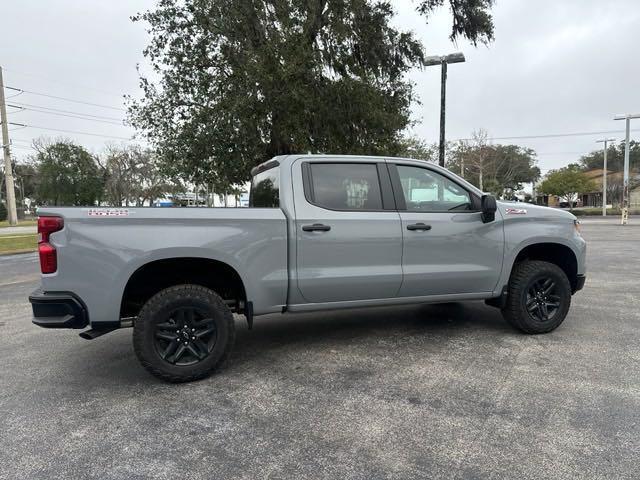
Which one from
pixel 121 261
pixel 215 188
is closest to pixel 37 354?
pixel 121 261

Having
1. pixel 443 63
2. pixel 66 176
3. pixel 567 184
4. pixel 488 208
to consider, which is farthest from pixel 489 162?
pixel 66 176

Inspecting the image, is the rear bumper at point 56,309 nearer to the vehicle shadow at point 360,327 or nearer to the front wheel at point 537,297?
the vehicle shadow at point 360,327

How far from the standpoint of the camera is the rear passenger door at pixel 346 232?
4.00 m

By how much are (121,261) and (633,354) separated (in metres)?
4.67

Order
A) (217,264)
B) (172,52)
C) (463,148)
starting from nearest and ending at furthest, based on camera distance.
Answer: (217,264)
(172,52)
(463,148)

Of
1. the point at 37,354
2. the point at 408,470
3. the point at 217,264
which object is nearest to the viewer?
the point at 408,470

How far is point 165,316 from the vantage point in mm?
3600

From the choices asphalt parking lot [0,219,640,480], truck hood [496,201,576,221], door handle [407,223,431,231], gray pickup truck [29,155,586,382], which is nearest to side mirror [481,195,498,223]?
gray pickup truck [29,155,586,382]

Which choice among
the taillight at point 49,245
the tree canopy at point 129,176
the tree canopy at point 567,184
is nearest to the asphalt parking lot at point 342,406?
the taillight at point 49,245

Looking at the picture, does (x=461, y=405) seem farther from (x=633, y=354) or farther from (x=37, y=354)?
(x=37, y=354)

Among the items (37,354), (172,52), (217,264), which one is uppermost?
(172,52)

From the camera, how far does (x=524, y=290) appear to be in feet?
15.5

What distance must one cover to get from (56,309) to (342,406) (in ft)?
7.46

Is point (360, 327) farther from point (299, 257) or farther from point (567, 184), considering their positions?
point (567, 184)
